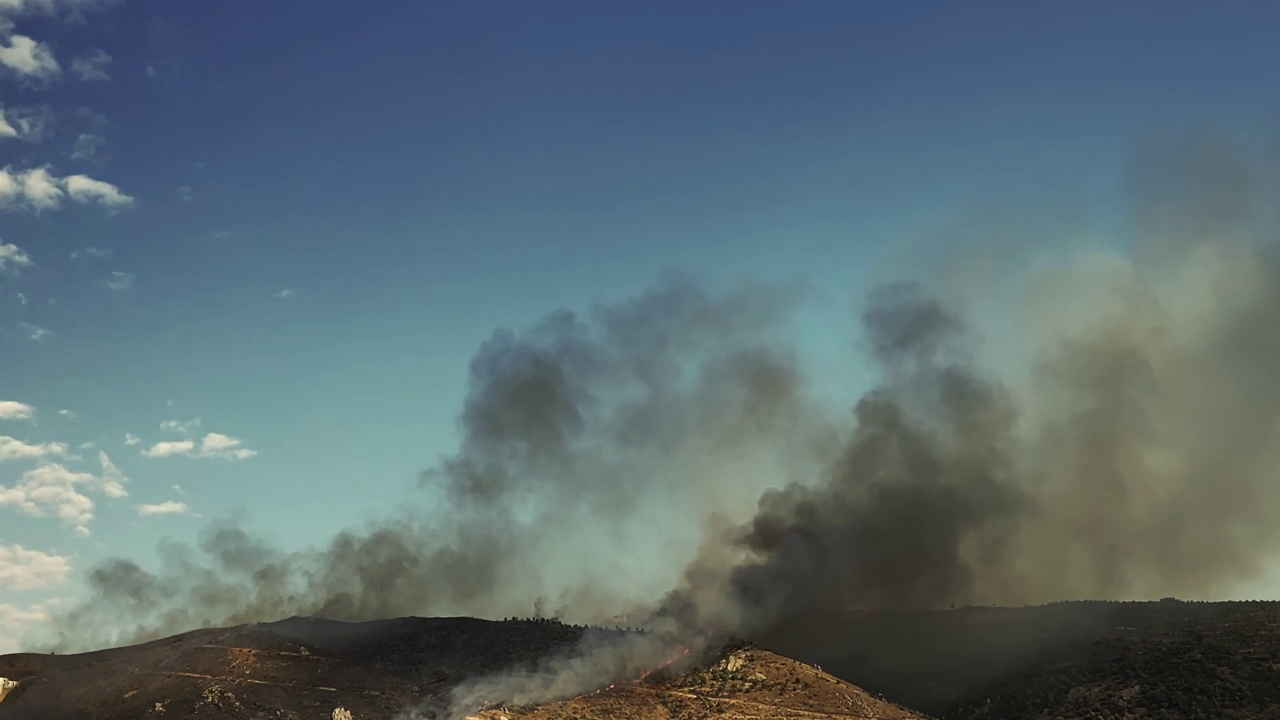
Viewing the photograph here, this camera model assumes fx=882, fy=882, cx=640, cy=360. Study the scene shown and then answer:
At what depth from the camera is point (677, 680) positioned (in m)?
90.3

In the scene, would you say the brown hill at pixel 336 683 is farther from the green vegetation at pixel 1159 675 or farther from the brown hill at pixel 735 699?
the green vegetation at pixel 1159 675

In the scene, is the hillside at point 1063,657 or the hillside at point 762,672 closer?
the hillside at point 762,672

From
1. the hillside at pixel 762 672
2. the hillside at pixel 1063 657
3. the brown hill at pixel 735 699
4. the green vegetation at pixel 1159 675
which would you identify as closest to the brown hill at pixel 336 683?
the brown hill at pixel 735 699

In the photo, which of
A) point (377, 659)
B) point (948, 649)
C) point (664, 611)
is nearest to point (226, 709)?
Answer: point (377, 659)

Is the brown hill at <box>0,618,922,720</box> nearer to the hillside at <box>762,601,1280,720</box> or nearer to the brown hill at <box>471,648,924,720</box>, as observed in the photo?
the brown hill at <box>471,648,924,720</box>

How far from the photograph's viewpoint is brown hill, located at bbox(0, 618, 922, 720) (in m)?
78.2

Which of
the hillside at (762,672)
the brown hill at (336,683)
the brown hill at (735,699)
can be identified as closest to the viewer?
the brown hill at (336,683)

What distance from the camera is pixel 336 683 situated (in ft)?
279

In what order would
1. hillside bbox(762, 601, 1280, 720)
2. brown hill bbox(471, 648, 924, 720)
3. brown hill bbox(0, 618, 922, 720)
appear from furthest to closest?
hillside bbox(762, 601, 1280, 720) < brown hill bbox(471, 648, 924, 720) < brown hill bbox(0, 618, 922, 720)

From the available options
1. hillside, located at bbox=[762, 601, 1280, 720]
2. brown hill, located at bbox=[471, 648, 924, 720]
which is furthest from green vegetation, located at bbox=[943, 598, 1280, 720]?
brown hill, located at bbox=[471, 648, 924, 720]

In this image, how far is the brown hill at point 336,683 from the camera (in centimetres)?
7819

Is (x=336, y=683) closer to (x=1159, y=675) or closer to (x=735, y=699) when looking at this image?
(x=735, y=699)

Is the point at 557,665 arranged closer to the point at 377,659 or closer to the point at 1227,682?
the point at 377,659

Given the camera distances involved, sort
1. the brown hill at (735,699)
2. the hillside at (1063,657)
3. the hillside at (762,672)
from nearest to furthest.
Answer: the hillside at (762,672) < the brown hill at (735,699) < the hillside at (1063,657)
